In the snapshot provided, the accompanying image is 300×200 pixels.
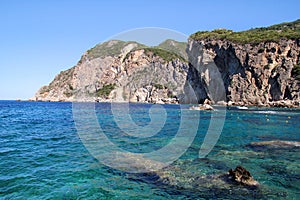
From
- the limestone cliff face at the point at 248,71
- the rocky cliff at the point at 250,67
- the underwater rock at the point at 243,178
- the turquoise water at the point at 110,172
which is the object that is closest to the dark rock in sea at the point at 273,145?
the turquoise water at the point at 110,172

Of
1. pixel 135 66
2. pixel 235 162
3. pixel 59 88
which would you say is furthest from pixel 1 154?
pixel 59 88

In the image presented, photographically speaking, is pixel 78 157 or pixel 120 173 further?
pixel 78 157

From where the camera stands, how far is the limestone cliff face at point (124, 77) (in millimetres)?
145000

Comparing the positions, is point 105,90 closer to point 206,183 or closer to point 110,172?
point 110,172

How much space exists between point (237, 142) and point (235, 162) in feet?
21.2

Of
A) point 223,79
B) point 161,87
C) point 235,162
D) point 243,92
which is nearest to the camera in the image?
point 235,162

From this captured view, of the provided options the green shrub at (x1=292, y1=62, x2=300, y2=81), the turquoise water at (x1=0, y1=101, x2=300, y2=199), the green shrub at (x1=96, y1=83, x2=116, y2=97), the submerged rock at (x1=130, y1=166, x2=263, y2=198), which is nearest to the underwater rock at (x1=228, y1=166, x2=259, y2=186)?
the submerged rock at (x1=130, y1=166, x2=263, y2=198)

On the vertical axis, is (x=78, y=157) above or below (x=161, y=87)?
below

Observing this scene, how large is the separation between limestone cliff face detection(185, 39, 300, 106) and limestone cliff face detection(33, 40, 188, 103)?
35.8 meters

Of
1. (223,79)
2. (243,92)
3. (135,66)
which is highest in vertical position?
A: (135,66)

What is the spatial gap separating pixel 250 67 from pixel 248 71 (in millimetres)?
1647

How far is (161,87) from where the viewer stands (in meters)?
144

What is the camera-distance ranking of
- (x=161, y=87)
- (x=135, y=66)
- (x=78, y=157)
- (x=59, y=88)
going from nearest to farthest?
(x=78, y=157), (x=161, y=87), (x=135, y=66), (x=59, y=88)

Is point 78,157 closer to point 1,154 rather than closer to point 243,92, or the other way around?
point 1,154
